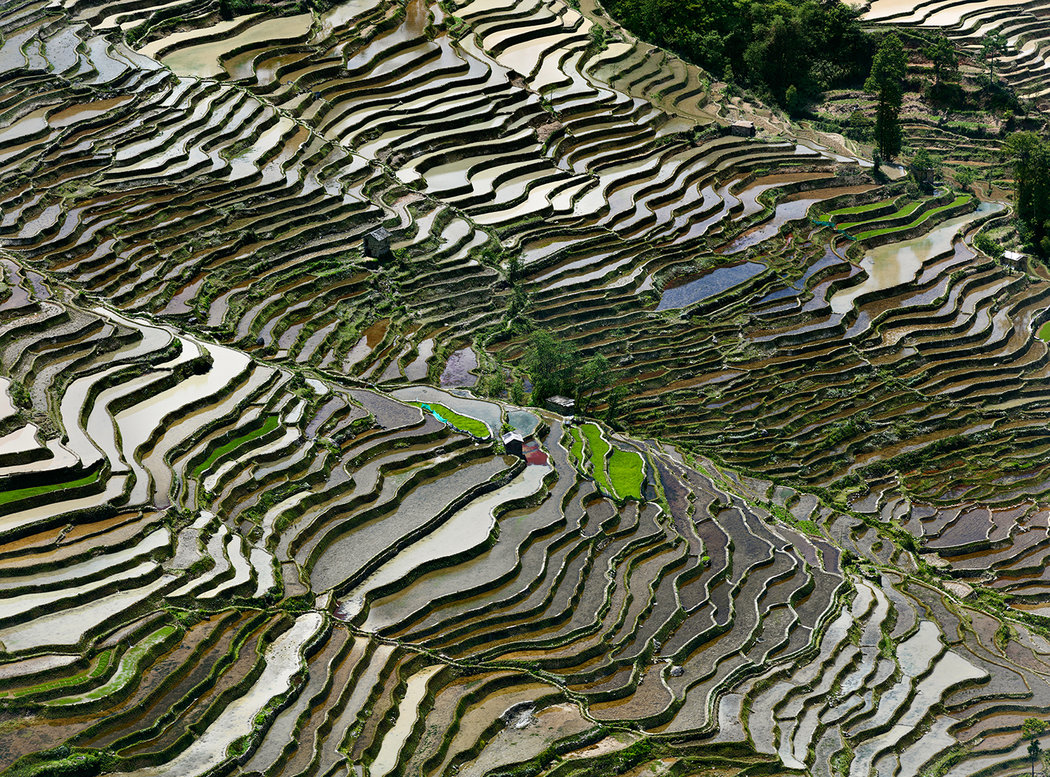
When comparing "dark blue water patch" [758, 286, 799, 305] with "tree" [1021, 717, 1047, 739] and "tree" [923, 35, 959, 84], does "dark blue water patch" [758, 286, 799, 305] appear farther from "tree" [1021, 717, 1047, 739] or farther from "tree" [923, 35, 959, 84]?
"tree" [923, 35, 959, 84]

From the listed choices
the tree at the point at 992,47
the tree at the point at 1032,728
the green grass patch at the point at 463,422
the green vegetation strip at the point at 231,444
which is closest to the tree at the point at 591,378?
the green grass patch at the point at 463,422

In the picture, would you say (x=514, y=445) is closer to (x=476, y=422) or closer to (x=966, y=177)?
(x=476, y=422)

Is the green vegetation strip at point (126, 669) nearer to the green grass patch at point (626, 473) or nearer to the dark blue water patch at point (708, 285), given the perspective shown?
the green grass patch at point (626, 473)

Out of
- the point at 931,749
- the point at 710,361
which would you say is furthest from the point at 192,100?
the point at 931,749

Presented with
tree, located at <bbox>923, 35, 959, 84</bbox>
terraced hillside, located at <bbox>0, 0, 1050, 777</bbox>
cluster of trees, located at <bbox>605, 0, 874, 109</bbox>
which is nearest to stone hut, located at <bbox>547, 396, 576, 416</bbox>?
terraced hillside, located at <bbox>0, 0, 1050, 777</bbox>

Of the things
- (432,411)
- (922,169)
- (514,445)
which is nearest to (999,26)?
(922,169)

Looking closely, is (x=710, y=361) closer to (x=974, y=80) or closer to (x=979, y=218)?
(x=979, y=218)
